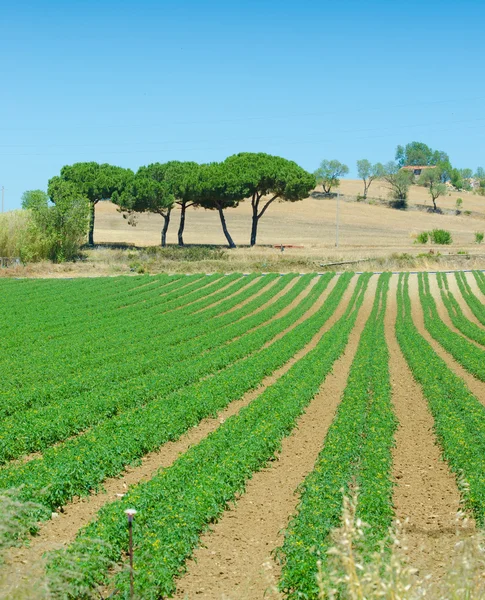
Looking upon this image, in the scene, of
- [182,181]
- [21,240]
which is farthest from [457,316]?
[182,181]

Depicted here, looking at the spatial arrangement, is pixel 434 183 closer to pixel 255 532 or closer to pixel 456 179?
pixel 456 179

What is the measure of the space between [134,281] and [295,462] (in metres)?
34.1

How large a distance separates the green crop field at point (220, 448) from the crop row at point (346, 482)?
0.13 feet

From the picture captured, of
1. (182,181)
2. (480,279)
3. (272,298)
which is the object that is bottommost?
(272,298)

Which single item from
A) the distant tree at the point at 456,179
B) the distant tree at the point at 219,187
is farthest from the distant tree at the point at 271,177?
the distant tree at the point at 456,179

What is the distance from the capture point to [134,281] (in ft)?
150

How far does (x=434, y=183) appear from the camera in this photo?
128 meters

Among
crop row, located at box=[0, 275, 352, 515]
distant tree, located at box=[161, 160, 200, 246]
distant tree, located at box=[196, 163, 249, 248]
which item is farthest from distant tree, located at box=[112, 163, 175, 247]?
crop row, located at box=[0, 275, 352, 515]

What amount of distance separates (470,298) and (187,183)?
33.8m

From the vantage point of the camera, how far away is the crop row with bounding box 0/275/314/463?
13.2 metres

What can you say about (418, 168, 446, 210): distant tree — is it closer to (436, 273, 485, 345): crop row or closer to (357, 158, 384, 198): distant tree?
(357, 158, 384, 198): distant tree

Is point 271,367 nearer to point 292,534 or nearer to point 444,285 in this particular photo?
point 292,534

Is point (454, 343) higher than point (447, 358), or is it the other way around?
point (454, 343)

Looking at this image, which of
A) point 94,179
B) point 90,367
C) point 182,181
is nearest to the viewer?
point 90,367
